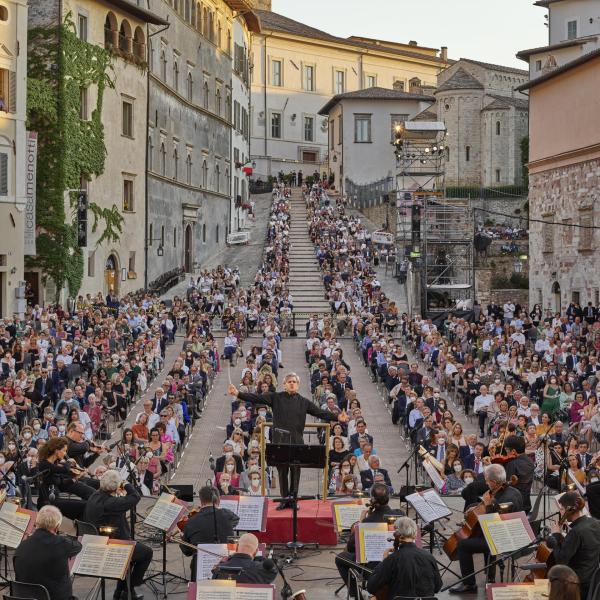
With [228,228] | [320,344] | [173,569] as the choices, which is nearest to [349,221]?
[228,228]

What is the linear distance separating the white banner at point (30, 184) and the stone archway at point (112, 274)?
5.88 metres

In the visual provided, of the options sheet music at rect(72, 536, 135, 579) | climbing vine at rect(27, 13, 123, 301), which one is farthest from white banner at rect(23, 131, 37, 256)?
sheet music at rect(72, 536, 135, 579)

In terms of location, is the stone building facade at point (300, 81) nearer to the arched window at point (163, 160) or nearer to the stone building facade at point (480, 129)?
the stone building facade at point (480, 129)

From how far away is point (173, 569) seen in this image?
572 inches

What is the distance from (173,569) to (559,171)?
112 ft

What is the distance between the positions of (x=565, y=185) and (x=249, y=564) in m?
36.2

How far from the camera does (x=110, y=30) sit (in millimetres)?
45875

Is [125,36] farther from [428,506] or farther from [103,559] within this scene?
[103,559]

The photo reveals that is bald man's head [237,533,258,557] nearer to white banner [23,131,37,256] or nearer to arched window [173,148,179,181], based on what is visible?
white banner [23,131,37,256]

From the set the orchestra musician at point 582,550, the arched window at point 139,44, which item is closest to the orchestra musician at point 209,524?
the orchestra musician at point 582,550

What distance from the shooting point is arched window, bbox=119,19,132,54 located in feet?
154

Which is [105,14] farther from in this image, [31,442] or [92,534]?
[92,534]

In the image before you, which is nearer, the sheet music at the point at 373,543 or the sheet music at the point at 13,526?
the sheet music at the point at 373,543

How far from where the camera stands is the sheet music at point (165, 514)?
515 inches
